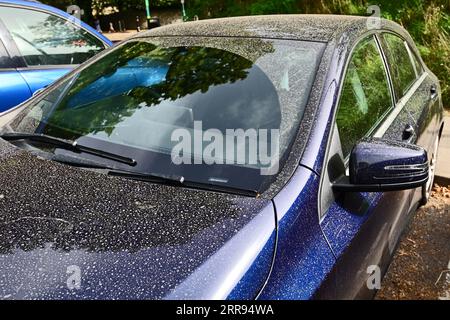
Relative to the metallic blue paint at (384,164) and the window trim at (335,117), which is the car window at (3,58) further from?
the metallic blue paint at (384,164)

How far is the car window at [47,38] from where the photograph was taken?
3736mm

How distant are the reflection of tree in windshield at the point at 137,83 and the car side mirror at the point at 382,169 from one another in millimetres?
691

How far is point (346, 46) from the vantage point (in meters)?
2.10

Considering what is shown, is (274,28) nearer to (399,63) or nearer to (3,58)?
(399,63)

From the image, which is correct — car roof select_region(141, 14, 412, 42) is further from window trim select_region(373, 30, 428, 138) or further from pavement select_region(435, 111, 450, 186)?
pavement select_region(435, 111, 450, 186)

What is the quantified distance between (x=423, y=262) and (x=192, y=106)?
2.02 metres

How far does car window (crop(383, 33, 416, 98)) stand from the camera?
2746mm

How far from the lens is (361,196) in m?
1.82

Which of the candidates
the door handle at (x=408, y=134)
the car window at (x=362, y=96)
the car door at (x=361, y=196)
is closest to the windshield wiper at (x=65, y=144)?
the car door at (x=361, y=196)

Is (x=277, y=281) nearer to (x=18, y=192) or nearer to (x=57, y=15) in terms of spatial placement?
(x=18, y=192)

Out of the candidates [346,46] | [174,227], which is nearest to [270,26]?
[346,46]

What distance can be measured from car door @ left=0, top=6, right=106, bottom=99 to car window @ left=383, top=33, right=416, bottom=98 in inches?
107

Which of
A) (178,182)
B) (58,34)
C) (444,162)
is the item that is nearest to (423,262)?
(444,162)

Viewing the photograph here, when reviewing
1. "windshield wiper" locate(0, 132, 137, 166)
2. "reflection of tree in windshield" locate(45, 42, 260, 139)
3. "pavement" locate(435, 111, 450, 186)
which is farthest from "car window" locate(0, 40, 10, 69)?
"pavement" locate(435, 111, 450, 186)
